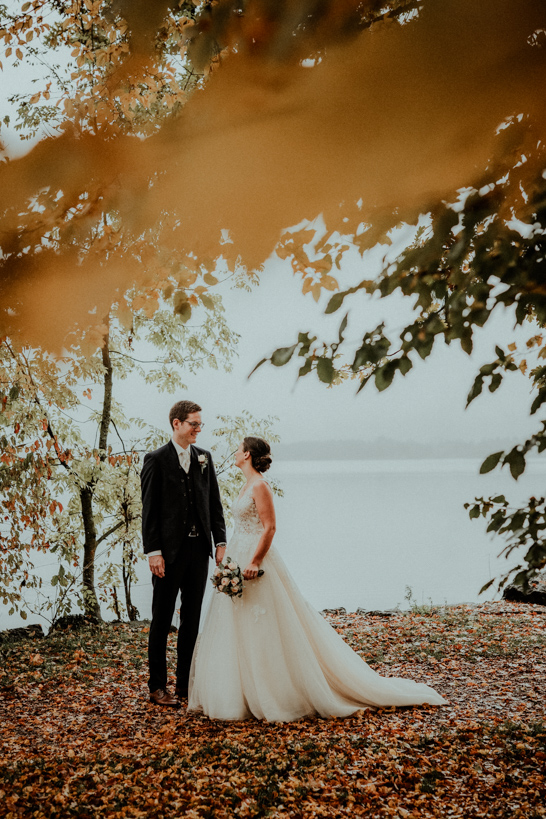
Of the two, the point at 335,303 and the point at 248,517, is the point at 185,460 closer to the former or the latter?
the point at 248,517

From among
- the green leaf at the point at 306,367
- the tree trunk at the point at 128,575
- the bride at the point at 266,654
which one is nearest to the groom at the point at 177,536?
the bride at the point at 266,654

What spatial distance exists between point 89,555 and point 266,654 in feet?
13.4

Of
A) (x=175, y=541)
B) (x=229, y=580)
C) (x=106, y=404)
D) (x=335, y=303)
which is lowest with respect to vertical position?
(x=229, y=580)

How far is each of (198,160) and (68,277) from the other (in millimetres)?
288

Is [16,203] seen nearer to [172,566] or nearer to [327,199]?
[327,199]

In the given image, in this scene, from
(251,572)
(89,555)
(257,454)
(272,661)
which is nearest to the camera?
(272,661)

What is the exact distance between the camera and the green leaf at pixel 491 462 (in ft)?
6.82

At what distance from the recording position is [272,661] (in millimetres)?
3746

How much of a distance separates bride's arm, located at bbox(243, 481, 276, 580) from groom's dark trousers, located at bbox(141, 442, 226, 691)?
0.45 metres

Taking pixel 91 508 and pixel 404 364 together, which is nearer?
pixel 404 364

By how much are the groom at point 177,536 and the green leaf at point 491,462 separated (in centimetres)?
242

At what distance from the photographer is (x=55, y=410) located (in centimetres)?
659

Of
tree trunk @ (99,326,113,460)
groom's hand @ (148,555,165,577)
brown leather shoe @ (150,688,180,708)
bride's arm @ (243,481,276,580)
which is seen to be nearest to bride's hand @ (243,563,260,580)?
bride's arm @ (243,481,276,580)

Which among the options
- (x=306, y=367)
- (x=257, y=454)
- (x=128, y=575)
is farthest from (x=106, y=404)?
(x=306, y=367)
